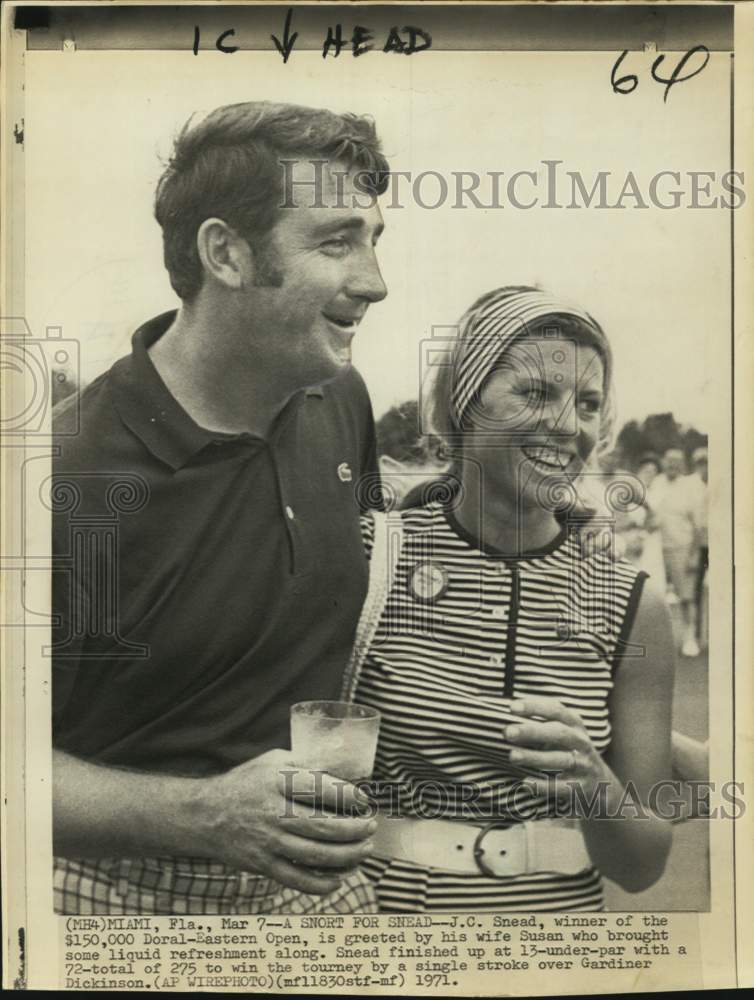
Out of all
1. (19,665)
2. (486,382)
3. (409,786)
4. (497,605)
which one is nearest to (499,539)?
(497,605)

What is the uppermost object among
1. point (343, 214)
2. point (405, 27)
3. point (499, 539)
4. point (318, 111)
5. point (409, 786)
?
point (405, 27)

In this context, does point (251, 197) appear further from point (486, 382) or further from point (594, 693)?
point (594, 693)

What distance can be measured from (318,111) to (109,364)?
0.57 metres

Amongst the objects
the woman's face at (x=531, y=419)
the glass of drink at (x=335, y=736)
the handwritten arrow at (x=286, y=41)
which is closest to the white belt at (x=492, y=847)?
the glass of drink at (x=335, y=736)

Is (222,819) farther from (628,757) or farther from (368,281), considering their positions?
(368,281)

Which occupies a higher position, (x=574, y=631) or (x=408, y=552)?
(x=408, y=552)

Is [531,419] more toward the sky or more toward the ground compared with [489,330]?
more toward the ground

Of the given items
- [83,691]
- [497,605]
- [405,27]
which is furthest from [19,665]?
[405,27]

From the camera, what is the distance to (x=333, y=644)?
1854 millimetres

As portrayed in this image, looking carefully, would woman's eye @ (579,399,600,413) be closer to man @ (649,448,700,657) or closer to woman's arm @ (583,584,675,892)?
man @ (649,448,700,657)

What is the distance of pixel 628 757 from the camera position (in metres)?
1.89

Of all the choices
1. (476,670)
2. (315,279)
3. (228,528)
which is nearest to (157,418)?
(228,528)

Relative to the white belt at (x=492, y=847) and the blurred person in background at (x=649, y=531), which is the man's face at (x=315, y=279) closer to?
the blurred person in background at (x=649, y=531)

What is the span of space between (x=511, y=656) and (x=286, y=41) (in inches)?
45.0
